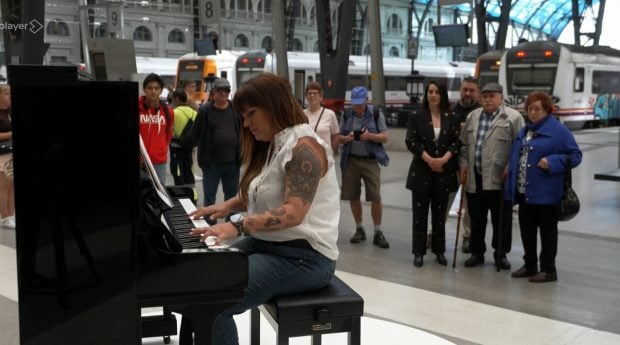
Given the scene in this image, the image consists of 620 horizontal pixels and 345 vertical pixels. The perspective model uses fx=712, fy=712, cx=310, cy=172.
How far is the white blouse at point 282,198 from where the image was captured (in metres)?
3.06

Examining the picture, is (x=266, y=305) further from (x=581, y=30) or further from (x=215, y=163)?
(x=581, y=30)

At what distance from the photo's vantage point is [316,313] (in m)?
3.03

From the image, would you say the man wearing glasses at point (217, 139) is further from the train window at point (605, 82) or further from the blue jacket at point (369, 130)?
the train window at point (605, 82)

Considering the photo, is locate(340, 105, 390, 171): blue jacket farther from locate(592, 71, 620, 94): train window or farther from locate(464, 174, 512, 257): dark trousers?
locate(592, 71, 620, 94): train window

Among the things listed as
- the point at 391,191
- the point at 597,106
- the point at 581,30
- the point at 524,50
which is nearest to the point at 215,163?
the point at 391,191

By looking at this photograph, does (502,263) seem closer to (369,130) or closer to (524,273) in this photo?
(524,273)

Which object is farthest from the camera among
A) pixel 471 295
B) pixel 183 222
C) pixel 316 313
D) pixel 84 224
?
pixel 471 295

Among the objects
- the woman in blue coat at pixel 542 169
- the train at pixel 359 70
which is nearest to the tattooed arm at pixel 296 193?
the woman in blue coat at pixel 542 169

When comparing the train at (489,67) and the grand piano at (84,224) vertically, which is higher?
the train at (489,67)

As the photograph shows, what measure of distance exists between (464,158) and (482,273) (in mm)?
1010

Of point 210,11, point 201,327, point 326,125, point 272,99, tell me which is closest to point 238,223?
point 201,327

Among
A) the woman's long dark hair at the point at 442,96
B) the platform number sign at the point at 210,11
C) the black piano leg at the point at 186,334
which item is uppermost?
the platform number sign at the point at 210,11

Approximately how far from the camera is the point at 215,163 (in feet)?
24.4

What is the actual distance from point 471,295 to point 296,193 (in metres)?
2.98
